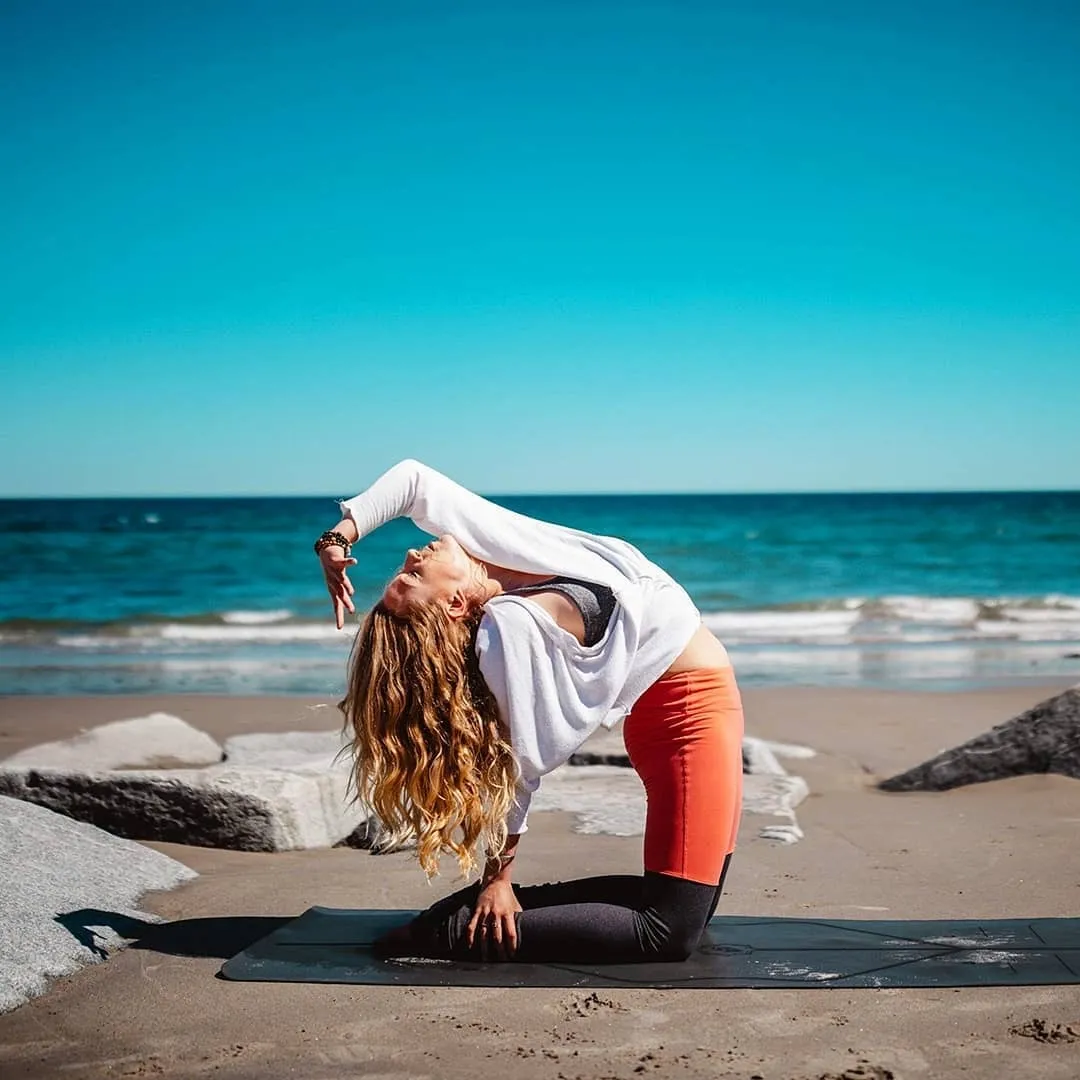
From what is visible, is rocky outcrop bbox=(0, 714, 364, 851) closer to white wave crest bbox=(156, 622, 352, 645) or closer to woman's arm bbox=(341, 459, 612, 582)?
woman's arm bbox=(341, 459, 612, 582)

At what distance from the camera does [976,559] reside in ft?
112

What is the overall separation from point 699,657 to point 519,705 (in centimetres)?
60

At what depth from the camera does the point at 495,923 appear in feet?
12.4

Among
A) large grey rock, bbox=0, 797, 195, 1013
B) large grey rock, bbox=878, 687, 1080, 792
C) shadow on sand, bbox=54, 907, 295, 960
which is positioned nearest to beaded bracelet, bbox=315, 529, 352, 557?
shadow on sand, bbox=54, 907, 295, 960

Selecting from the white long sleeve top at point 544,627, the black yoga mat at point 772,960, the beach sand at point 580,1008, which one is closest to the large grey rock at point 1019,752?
the beach sand at point 580,1008

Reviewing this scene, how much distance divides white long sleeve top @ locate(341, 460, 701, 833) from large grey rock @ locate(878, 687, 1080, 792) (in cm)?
335

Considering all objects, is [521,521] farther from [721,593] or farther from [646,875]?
[721,593]

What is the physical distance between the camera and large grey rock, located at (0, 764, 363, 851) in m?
5.41

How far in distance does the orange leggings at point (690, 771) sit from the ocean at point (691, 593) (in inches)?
333

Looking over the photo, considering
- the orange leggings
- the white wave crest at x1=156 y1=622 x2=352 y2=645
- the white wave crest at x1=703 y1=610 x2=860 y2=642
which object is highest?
the orange leggings

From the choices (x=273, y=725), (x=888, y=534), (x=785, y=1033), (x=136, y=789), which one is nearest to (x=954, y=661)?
(x=273, y=725)

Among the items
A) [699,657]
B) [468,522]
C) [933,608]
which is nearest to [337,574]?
[468,522]

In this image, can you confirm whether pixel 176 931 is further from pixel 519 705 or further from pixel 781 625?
pixel 781 625

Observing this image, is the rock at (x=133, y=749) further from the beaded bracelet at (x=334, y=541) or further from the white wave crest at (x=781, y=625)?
the white wave crest at (x=781, y=625)
